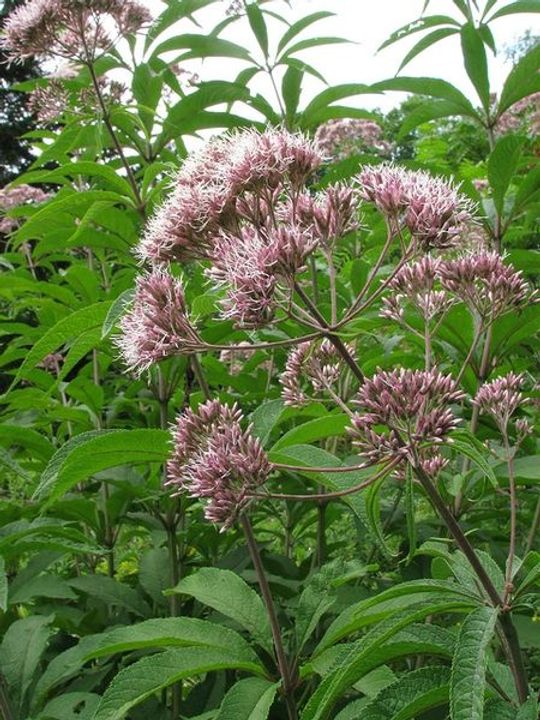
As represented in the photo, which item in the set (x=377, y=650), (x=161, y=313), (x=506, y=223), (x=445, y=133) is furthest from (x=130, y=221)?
(x=445, y=133)

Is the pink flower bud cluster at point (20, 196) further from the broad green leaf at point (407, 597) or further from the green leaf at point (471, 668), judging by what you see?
the green leaf at point (471, 668)

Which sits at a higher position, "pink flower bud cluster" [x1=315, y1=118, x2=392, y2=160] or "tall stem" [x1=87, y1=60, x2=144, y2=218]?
"tall stem" [x1=87, y1=60, x2=144, y2=218]

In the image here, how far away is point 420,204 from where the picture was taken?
1.50 metres

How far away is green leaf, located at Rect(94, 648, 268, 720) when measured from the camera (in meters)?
1.47

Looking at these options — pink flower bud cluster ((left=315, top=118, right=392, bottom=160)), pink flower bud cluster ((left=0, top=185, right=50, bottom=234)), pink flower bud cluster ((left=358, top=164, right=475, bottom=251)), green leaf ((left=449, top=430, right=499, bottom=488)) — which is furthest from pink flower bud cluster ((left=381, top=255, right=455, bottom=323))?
pink flower bud cluster ((left=315, top=118, right=392, bottom=160))

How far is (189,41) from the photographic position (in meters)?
2.61

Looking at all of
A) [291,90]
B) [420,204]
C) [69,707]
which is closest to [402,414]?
[420,204]

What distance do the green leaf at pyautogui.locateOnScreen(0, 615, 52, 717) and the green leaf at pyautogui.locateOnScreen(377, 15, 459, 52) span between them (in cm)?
183

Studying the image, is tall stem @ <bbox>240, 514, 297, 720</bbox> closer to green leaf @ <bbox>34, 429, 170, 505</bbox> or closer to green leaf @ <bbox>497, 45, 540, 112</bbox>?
green leaf @ <bbox>34, 429, 170, 505</bbox>

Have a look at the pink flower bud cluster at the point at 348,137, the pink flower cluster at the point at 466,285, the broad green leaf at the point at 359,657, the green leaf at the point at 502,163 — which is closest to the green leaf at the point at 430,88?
the green leaf at the point at 502,163

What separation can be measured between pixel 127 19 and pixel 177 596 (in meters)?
1.75

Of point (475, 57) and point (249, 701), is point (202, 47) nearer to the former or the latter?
point (475, 57)

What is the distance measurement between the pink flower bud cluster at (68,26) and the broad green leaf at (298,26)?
0.46 metres

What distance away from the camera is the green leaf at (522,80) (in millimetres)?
2412
